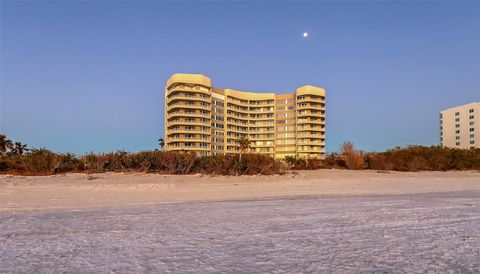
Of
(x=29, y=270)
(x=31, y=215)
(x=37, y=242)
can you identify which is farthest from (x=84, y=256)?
(x=31, y=215)

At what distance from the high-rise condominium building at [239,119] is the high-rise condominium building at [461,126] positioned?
6491 cm

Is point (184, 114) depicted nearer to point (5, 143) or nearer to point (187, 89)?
point (187, 89)

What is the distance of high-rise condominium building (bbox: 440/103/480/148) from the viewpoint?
4808 inches

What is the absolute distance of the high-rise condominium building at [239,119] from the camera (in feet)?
266

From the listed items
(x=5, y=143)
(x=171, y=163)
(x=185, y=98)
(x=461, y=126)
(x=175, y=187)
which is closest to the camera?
(x=175, y=187)

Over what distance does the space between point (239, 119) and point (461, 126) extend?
90456 millimetres

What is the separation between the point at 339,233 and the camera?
14.7ft

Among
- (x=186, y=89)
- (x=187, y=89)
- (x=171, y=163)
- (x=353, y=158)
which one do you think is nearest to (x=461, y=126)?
(x=187, y=89)

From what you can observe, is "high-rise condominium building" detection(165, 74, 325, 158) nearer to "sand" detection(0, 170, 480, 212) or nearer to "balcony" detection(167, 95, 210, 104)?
"balcony" detection(167, 95, 210, 104)

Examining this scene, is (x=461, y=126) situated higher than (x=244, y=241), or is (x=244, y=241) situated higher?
(x=461, y=126)

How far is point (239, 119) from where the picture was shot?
102688 mm

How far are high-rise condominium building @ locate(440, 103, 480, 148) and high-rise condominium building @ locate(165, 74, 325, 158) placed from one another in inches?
2556

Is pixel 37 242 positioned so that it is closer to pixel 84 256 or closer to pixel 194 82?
pixel 84 256

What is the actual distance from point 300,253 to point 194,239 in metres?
1.40
